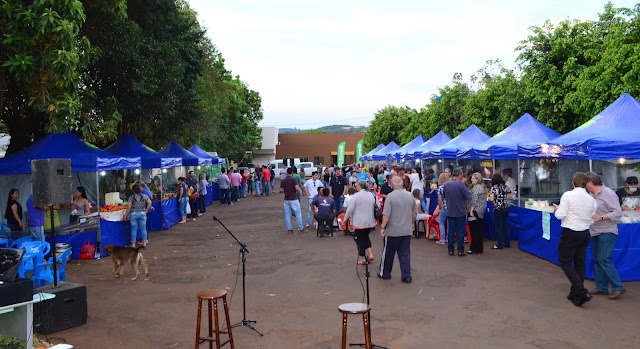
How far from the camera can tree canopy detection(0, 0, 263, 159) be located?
913 centimetres

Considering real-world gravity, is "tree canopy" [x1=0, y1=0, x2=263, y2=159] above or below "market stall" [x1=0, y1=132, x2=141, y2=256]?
above

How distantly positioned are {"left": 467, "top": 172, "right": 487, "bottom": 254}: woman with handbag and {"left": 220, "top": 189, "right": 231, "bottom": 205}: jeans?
15.3 metres

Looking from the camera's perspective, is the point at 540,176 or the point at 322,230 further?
the point at 540,176

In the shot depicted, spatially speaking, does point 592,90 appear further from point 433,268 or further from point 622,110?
point 433,268

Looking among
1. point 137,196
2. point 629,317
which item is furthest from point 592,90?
point 137,196

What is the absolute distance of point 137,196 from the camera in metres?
12.0

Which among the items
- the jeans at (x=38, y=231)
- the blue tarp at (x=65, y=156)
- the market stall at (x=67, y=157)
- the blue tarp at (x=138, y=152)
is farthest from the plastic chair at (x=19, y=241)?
the blue tarp at (x=138, y=152)

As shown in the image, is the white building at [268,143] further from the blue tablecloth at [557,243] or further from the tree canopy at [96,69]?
the blue tablecloth at [557,243]

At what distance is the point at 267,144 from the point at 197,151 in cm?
3552

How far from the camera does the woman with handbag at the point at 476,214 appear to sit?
10227 mm

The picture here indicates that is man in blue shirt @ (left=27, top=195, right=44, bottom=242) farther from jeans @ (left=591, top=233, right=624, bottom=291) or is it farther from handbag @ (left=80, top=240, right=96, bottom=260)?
jeans @ (left=591, top=233, right=624, bottom=291)

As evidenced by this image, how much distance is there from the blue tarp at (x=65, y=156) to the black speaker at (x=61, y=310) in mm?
5496

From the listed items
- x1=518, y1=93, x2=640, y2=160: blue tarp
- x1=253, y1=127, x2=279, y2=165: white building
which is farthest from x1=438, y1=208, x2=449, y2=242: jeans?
x1=253, y1=127, x2=279, y2=165: white building

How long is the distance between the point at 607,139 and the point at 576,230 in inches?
115
